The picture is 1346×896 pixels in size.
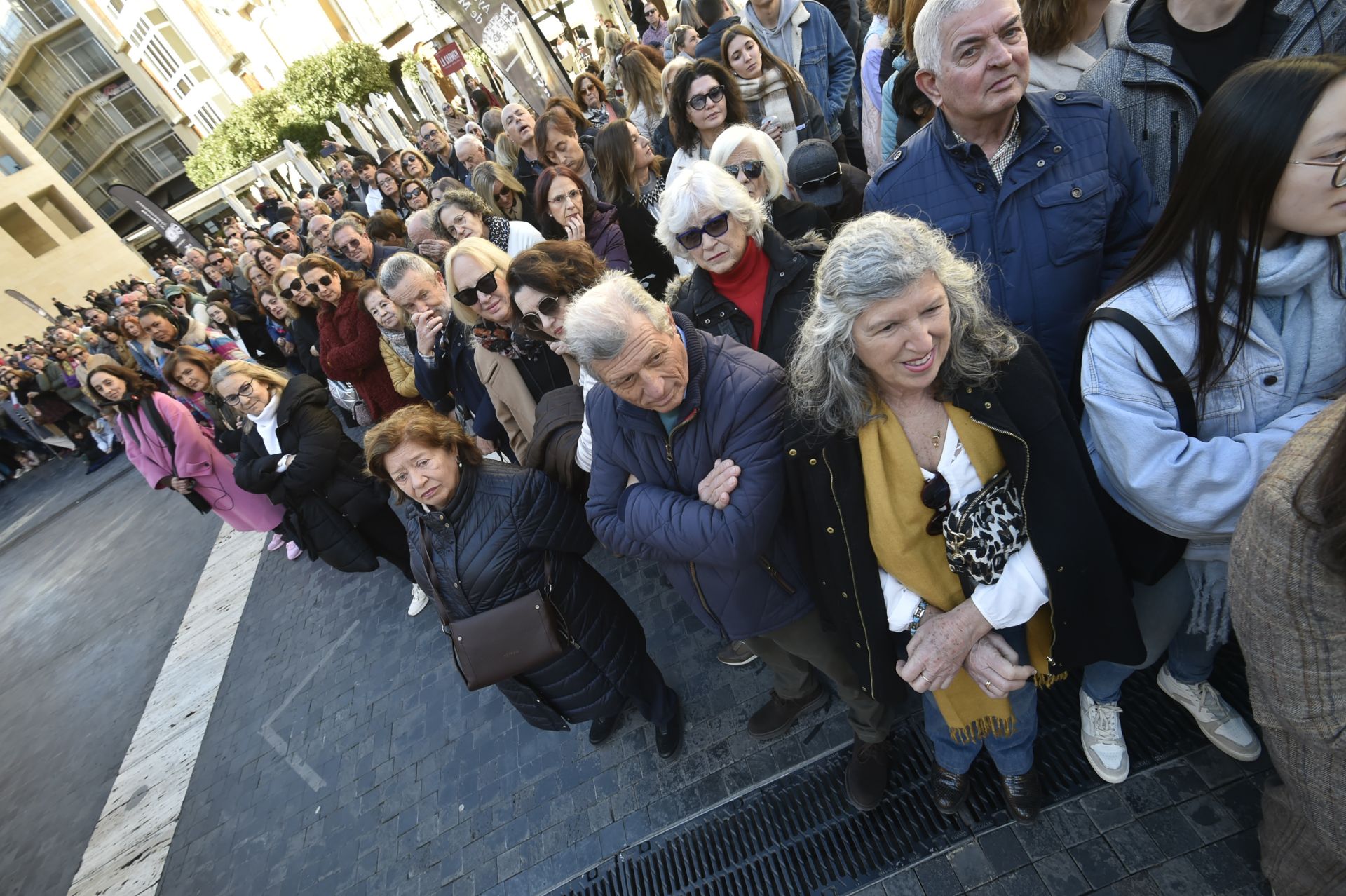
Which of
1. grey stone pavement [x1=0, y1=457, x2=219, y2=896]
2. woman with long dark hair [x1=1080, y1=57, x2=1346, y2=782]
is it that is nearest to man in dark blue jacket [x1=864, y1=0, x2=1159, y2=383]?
woman with long dark hair [x1=1080, y1=57, x2=1346, y2=782]

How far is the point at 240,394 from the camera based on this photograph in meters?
4.25

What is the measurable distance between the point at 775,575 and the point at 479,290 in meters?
2.15

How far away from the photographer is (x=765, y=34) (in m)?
4.83

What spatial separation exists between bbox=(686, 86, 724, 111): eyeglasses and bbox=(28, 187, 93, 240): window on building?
1567 inches

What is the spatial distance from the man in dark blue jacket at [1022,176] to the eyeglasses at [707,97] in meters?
1.90

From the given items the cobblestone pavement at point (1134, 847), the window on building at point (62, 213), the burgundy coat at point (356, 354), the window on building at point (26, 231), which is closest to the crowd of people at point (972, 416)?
the cobblestone pavement at point (1134, 847)

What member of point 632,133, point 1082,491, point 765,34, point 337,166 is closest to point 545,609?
point 1082,491

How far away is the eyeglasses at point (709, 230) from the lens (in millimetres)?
2373

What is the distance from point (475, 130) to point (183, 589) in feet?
33.4

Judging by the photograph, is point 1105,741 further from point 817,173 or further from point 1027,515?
point 817,173

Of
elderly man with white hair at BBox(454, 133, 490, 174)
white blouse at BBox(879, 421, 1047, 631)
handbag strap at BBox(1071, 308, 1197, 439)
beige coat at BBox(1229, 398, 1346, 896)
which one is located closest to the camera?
beige coat at BBox(1229, 398, 1346, 896)

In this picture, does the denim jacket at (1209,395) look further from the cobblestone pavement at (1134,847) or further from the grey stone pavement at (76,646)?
the grey stone pavement at (76,646)

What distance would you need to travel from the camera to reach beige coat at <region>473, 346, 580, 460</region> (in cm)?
339

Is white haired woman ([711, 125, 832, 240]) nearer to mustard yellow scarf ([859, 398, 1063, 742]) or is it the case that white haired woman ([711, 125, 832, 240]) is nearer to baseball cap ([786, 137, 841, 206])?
baseball cap ([786, 137, 841, 206])
